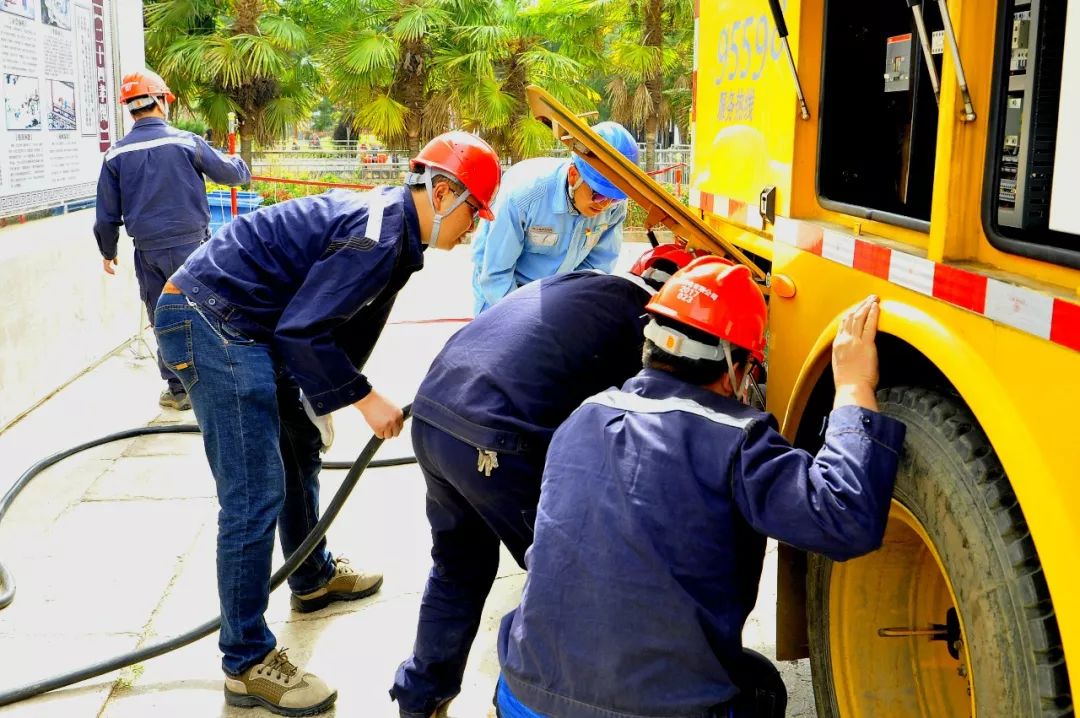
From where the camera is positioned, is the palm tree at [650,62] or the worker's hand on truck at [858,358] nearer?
the worker's hand on truck at [858,358]

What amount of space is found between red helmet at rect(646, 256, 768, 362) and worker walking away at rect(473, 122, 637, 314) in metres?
1.93

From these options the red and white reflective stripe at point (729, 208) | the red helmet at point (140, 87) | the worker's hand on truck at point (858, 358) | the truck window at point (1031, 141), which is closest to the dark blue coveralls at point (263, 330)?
the red and white reflective stripe at point (729, 208)

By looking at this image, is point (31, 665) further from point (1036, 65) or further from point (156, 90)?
point (156, 90)

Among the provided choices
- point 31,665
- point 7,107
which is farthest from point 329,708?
point 7,107

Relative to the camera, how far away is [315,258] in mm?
3248

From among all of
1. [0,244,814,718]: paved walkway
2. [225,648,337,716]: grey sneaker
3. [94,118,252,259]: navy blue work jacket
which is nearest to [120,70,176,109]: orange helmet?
[94,118,252,259]: navy blue work jacket

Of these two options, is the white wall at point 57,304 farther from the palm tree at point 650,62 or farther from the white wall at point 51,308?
the palm tree at point 650,62

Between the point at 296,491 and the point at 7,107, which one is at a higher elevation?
the point at 7,107

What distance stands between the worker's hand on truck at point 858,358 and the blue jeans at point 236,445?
1.84 meters

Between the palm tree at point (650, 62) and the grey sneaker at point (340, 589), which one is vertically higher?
the palm tree at point (650, 62)

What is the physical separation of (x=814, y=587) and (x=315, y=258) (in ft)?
5.68

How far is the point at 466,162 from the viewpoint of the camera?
10.6ft

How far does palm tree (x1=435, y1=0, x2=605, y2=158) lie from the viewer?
64.6 ft

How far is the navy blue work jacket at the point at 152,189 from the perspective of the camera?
665cm
